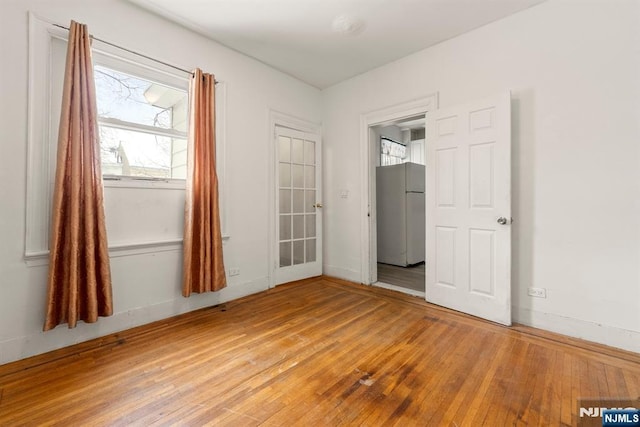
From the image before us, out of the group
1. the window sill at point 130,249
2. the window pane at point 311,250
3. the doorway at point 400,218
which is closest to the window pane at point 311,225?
the window pane at point 311,250

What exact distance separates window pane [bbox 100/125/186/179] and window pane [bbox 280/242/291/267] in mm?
1547

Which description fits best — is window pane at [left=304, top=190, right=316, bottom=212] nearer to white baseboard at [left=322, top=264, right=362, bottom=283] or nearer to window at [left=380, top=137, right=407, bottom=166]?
white baseboard at [left=322, top=264, right=362, bottom=283]

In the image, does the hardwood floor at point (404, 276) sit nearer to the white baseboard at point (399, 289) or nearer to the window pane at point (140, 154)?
the white baseboard at point (399, 289)

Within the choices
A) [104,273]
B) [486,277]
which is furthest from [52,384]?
[486,277]

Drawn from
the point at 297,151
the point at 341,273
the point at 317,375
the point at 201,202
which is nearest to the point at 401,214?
the point at 341,273

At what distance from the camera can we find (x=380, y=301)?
10.2ft

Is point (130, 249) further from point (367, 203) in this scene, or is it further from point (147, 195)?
point (367, 203)

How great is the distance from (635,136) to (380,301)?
2.48 metres

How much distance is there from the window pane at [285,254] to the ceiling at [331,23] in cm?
234

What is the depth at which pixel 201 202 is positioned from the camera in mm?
2689

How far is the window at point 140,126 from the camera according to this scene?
2.38 meters

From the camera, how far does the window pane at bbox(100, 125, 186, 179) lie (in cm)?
239

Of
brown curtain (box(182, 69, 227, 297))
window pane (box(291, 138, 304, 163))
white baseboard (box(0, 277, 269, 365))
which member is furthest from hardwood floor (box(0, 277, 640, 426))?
window pane (box(291, 138, 304, 163))

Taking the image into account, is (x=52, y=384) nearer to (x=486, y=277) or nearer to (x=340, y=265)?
(x=340, y=265)
